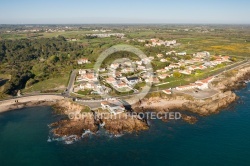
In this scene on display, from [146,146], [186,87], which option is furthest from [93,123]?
[186,87]

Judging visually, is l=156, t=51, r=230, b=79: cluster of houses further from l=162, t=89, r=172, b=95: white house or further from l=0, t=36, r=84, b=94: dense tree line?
l=0, t=36, r=84, b=94: dense tree line

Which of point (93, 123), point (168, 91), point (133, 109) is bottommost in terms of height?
point (93, 123)

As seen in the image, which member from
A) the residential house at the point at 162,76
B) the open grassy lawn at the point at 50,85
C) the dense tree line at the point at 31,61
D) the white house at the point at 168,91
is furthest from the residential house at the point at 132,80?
the dense tree line at the point at 31,61

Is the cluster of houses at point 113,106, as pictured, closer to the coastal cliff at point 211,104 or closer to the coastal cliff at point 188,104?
the coastal cliff at point 188,104

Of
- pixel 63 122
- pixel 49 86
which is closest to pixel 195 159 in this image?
pixel 63 122

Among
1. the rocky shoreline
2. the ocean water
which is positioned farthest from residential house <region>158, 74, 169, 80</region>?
the ocean water

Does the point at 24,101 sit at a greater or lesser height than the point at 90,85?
lesser

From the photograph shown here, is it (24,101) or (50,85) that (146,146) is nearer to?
(24,101)

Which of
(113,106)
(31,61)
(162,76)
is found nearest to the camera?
(113,106)
